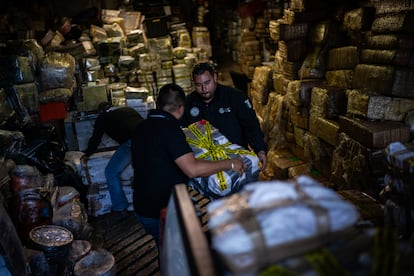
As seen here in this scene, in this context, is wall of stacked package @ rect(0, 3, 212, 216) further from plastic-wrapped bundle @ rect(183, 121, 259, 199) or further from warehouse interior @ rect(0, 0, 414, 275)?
plastic-wrapped bundle @ rect(183, 121, 259, 199)

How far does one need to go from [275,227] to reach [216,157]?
66.9 inches

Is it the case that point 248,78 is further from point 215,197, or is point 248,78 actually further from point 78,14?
point 215,197

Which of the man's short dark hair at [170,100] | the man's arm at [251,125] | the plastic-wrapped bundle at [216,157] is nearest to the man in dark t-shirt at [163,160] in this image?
the man's short dark hair at [170,100]

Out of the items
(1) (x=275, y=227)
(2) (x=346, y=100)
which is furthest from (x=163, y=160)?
(2) (x=346, y=100)

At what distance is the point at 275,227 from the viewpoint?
4.30 ft

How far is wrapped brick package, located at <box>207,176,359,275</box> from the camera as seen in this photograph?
1.29 meters

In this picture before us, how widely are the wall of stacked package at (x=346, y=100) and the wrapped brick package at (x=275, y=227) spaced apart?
88 centimetres

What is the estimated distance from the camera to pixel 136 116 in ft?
16.0

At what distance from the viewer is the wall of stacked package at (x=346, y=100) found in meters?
3.61

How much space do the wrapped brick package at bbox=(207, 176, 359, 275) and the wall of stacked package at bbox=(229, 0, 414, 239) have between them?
88 centimetres

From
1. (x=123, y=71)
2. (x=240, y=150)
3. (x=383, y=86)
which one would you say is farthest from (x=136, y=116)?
(x=123, y=71)

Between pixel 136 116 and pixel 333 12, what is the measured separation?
3533 millimetres

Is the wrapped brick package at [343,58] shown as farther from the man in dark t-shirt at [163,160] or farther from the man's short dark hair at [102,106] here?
the man's short dark hair at [102,106]

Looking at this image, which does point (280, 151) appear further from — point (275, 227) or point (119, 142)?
point (275, 227)
